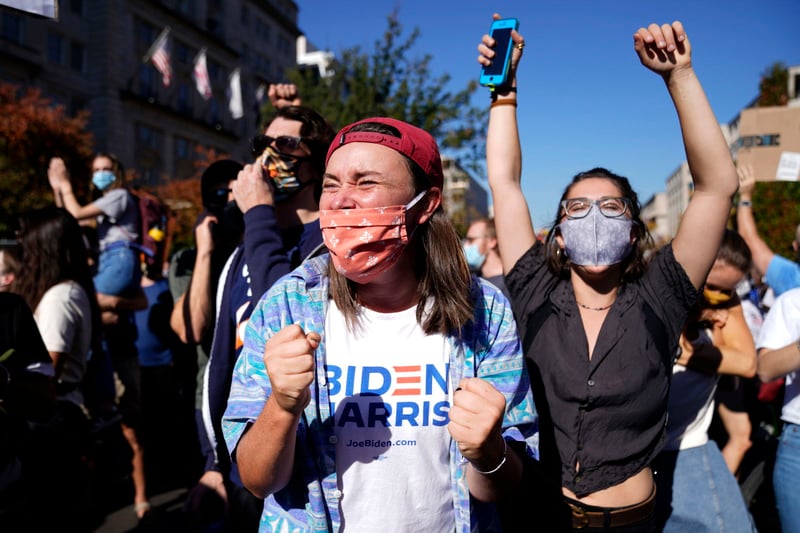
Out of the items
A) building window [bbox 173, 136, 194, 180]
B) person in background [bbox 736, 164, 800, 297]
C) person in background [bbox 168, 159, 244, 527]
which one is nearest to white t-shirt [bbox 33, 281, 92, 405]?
person in background [bbox 168, 159, 244, 527]

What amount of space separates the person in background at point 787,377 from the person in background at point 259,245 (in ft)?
7.32

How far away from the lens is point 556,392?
2217 millimetres

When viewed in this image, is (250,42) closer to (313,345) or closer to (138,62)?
(138,62)

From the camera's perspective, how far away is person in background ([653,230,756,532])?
255 centimetres

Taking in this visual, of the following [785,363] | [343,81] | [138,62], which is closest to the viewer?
[785,363]

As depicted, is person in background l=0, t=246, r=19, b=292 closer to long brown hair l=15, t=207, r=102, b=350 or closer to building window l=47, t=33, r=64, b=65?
long brown hair l=15, t=207, r=102, b=350

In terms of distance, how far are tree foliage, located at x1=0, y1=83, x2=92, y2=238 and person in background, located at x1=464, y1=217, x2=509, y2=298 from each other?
14560mm

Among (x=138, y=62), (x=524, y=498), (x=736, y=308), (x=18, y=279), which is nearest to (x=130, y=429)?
(x=18, y=279)

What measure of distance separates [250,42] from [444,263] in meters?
51.4

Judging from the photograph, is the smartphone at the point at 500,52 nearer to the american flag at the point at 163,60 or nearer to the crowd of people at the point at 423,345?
the crowd of people at the point at 423,345

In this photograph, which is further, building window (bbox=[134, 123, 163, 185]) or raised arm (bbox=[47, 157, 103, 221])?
building window (bbox=[134, 123, 163, 185])

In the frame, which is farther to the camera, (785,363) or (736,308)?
(736,308)

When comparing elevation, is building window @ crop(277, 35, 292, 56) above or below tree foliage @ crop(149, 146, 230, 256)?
above

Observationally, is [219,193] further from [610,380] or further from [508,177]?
[610,380]
